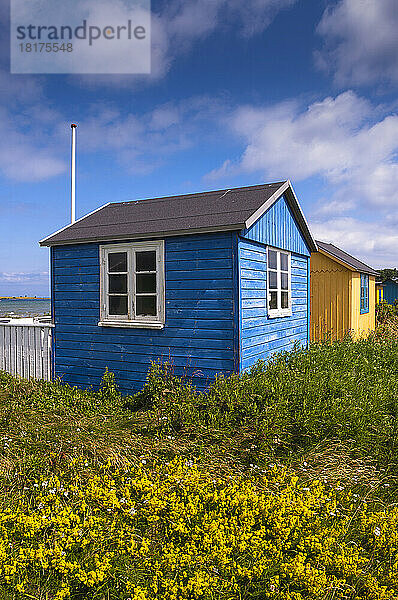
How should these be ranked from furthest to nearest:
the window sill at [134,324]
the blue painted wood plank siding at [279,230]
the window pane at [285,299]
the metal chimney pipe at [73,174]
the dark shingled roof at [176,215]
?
the metal chimney pipe at [73,174], the window pane at [285,299], the blue painted wood plank siding at [279,230], the window sill at [134,324], the dark shingled roof at [176,215]

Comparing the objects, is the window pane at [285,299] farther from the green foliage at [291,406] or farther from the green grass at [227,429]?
the green grass at [227,429]

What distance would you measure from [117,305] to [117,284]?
0.42 meters

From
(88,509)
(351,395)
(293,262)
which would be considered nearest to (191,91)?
(293,262)

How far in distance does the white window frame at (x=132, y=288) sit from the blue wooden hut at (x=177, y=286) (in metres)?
0.02

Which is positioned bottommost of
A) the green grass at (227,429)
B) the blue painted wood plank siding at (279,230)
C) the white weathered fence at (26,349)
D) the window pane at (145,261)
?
the green grass at (227,429)

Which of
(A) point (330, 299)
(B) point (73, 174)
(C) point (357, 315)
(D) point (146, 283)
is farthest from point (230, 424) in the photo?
(B) point (73, 174)

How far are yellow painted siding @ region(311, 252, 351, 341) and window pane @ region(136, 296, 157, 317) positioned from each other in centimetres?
777

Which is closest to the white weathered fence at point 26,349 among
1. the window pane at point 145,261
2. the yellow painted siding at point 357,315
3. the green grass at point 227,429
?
the green grass at point 227,429

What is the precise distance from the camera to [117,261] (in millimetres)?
9078

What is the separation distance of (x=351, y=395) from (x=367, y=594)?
3.92m

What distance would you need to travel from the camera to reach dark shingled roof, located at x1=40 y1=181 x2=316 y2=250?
809cm

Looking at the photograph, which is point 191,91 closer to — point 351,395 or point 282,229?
point 282,229

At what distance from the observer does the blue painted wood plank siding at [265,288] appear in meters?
8.12

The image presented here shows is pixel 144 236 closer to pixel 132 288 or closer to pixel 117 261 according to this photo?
pixel 117 261
